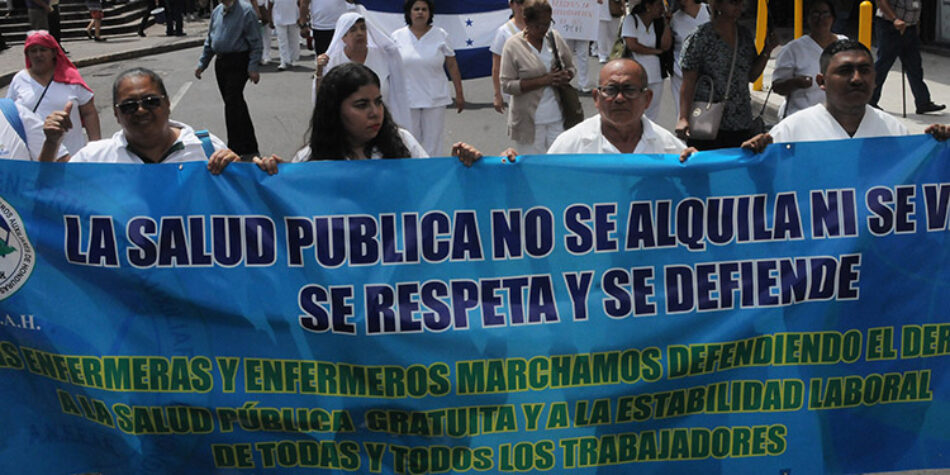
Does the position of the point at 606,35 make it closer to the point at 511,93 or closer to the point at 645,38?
the point at 645,38

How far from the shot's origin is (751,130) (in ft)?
25.0

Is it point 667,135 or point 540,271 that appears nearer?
point 540,271

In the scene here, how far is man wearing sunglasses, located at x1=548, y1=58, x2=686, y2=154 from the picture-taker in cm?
488

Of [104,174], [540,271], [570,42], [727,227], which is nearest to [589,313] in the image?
[540,271]

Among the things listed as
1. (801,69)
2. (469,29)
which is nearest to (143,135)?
(801,69)

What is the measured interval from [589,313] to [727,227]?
0.59m

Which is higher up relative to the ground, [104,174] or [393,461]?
[104,174]

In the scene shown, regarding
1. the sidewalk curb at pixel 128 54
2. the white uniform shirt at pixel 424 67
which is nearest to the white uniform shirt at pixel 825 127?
the white uniform shirt at pixel 424 67

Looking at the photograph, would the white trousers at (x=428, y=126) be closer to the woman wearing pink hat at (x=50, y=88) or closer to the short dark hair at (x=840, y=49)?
the woman wearing pink hat at (x=50, y=88)

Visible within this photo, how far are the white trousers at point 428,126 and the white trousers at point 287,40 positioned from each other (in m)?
10.2

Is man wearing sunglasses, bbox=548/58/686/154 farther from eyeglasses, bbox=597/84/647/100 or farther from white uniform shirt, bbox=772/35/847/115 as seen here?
white uniform shirt, bbox=772/35/847/115

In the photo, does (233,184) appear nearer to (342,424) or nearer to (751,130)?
(342,424)

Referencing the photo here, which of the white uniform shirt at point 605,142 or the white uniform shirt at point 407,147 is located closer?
the white uniform shirt at point 407,147

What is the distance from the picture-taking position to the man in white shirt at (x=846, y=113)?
4930mm
